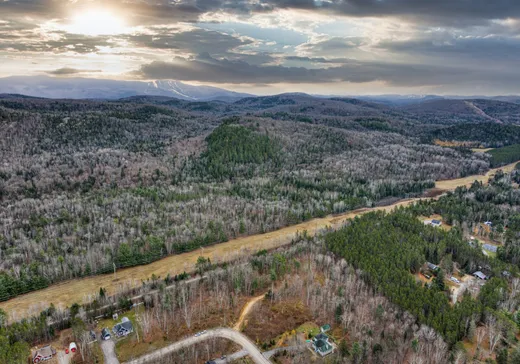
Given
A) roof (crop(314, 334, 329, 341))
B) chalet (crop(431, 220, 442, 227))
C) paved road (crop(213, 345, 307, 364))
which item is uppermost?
chalet (crop(431, 220, 442, 227))

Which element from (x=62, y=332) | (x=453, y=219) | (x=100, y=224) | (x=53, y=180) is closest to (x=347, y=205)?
(x=453, y=219)

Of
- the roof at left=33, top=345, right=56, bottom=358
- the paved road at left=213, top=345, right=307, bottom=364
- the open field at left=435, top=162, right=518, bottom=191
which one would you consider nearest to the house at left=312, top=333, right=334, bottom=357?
the paved road at left=213, top=345, right=307, bottom=364

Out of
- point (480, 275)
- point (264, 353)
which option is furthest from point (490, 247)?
point (264, 353)

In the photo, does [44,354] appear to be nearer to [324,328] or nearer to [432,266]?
[324,328]

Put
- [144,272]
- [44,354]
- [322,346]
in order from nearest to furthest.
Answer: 1. [44,354]
2. [322,346]
3. [144,272]

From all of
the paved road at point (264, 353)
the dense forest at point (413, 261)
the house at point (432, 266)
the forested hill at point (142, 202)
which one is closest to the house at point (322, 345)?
the paved road at point (264, 353)

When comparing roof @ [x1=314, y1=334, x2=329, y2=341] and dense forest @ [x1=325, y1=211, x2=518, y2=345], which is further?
dense forest @ [x1=325, y1=211, x2=518, y2=345]

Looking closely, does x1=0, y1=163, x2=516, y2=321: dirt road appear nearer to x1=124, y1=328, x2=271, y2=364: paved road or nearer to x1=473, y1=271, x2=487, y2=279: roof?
x1=124, y1=328, x2=271, y2=364: paved road
